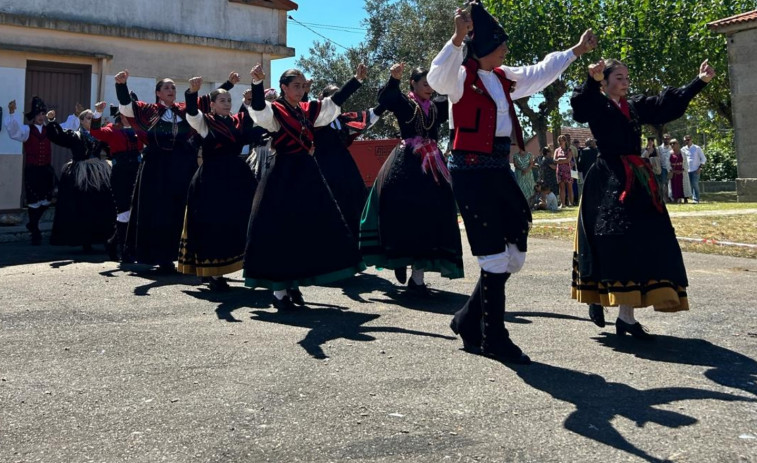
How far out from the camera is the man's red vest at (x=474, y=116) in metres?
4.98

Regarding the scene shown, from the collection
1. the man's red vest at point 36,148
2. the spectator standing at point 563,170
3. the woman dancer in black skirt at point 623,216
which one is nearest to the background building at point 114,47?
the man's red vest at point 36,148

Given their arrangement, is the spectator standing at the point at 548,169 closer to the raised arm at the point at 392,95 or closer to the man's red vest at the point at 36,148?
the man's red vest at the point at 36,148

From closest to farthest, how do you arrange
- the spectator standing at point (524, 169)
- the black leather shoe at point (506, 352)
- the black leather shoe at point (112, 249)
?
the black leather shoe at point (506, 352), the black leather shoe at point (112, 249), the spectator standing at point (524, 169)

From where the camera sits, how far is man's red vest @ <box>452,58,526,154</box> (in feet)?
16.3

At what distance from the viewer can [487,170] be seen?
196 inches

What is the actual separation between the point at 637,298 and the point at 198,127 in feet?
13.8

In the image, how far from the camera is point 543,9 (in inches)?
1267

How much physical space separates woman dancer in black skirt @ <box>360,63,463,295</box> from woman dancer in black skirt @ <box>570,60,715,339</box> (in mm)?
1687

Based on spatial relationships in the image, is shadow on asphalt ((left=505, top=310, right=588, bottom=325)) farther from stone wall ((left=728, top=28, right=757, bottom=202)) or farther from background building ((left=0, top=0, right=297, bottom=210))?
stone wall ((left=728, top=28, right=757, bottom=202))

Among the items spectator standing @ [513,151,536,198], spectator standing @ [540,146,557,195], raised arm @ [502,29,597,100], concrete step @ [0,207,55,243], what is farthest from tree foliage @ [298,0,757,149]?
raised arm @ [502,29,597,100]

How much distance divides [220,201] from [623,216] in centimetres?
395

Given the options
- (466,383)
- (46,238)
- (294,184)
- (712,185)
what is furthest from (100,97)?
(712,185)

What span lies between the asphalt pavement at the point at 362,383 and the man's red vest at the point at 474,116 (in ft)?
4.21

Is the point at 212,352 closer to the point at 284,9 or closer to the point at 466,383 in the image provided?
the point at 466,383
